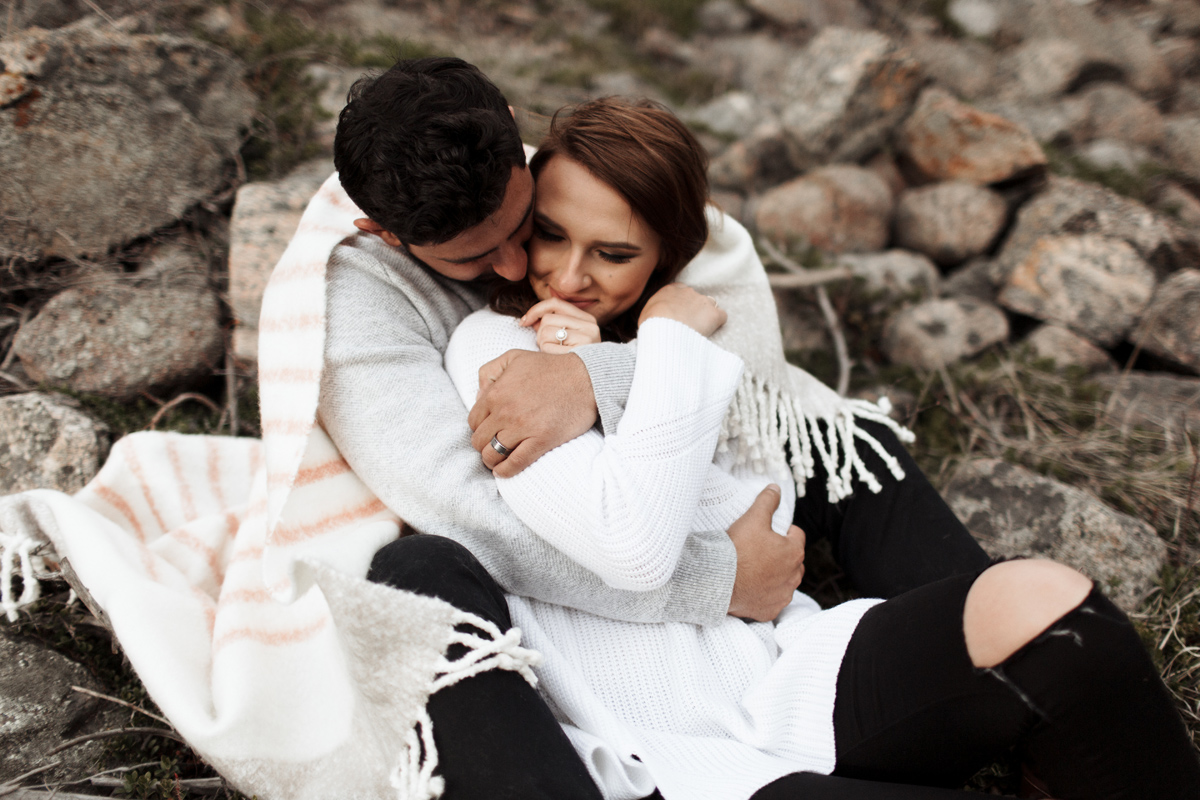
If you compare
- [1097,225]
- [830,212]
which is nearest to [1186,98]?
[1097,225]

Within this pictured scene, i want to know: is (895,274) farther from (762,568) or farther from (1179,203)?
(762,568)

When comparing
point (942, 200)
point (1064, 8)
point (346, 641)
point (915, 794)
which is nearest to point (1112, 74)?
point (1064, 8)

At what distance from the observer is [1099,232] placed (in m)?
4.11

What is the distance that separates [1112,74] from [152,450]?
8668mm

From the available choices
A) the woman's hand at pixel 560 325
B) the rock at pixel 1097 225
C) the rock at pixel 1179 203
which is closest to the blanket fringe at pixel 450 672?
the woman's hand at pixel 560 325

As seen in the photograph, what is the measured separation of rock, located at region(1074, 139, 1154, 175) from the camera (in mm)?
5441

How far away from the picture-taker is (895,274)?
4223 mm

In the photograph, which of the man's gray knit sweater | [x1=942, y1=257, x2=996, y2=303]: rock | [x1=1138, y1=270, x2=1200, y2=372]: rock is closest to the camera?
the man's gray knit sweater

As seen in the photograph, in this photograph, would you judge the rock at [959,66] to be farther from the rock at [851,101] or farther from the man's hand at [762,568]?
the man's hand at [762,568]

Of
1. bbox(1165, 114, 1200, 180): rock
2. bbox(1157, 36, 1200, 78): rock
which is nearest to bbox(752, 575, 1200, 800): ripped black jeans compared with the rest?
bbox(1165, 114, 1200, 180): rock

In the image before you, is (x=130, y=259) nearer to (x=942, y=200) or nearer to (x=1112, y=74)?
(x=942, y=200)

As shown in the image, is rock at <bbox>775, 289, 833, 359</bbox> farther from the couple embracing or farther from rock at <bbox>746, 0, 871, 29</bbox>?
rock at <bbox>746, 0, 871, 29</bbox>

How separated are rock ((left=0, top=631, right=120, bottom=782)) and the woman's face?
163cm

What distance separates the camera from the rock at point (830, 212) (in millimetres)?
4492
